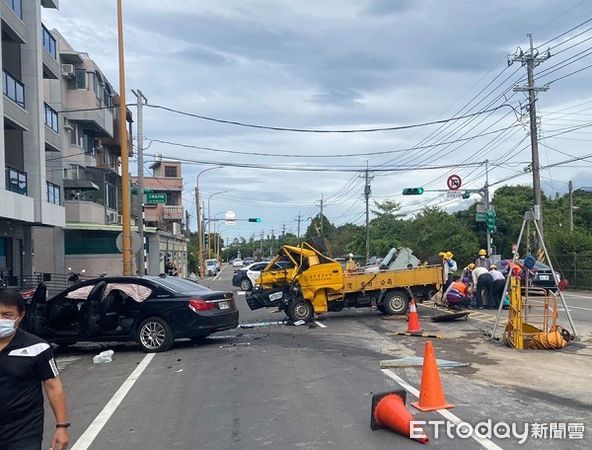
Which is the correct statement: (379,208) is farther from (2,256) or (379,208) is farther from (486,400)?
(486,400)

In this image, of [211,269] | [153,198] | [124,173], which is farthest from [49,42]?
[211,269]

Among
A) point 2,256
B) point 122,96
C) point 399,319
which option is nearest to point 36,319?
point 399,319

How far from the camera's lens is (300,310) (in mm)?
17281

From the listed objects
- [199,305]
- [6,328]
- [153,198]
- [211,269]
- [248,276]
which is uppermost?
[153,198]

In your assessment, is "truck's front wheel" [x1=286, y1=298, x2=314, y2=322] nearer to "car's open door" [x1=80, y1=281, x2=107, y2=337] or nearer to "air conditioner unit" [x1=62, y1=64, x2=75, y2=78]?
"car's open door" [x1=80, y1=281, x2=107, y2=337]

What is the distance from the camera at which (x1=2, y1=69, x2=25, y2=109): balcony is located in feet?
78.1

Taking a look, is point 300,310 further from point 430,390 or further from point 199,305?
point 430,390

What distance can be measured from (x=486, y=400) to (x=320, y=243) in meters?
10.6

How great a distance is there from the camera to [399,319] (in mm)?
17703

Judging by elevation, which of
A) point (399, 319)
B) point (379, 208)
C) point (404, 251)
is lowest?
point (399, 319)

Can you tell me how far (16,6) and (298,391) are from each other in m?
23.0

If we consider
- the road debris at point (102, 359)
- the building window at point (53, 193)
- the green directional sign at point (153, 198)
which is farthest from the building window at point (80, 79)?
the road debris at point (102, 359)

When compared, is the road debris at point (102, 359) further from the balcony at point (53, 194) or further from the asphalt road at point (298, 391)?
the balcony at point (53, 194)

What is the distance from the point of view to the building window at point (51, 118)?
30275mm
